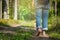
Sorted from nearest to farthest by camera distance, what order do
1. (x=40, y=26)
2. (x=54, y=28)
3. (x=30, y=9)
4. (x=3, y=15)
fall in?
(x=40, y=26) < (x=54, y=28) < (x=3, y=15) < (x=30, y=9)

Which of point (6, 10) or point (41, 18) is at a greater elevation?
point (6, 10)

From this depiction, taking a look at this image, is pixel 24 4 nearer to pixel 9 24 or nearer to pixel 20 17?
pixel 20 17

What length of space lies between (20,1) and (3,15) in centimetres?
98

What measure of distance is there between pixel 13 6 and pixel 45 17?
292 cm

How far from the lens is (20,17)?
22.6ft

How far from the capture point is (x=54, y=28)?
5.66 m

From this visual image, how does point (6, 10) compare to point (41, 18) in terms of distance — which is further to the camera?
point (6, 10)

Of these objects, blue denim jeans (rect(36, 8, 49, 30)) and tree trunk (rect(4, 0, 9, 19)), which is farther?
tree trunk (rect(4, 0, 9, 19))

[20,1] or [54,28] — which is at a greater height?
[20,1]

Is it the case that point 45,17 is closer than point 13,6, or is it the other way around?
point 45,17

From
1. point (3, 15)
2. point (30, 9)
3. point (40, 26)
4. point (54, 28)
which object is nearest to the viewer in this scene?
point (40, 26)

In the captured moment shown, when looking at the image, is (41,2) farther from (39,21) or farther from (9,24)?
(9,24)

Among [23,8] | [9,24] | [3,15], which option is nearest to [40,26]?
[9,24]

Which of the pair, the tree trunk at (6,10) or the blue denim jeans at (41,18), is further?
the tree trunk at (6,10)
